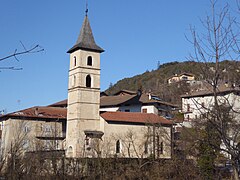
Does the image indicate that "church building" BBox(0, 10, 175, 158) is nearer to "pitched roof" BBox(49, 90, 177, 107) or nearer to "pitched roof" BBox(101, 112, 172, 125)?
"pitched roof" BBox(101, 112, 172, 125)

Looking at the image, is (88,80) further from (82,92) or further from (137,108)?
(137,108)

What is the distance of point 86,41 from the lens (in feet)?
157

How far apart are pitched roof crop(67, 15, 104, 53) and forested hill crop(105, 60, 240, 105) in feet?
44.7

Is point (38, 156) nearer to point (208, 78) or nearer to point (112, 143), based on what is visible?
point (208, 78)

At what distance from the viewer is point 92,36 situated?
160ft

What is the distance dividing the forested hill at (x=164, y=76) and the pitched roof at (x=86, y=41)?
1362 centimetres

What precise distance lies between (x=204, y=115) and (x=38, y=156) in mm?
14670

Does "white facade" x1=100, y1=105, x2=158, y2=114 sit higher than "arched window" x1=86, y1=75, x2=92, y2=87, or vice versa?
"arched window" x1=86, y1=75, x2=92, y2=87

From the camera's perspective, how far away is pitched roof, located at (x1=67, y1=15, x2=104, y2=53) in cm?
4675

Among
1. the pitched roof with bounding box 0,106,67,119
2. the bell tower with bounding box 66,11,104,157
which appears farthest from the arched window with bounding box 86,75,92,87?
the pitched roof with bounding box 0,106,67,119

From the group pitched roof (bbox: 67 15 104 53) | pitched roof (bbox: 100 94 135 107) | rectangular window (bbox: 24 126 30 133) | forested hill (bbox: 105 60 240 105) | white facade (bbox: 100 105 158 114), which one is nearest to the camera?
forested hill (bbox: 105 60 240 105)

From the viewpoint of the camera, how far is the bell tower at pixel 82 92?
4362 centimetres

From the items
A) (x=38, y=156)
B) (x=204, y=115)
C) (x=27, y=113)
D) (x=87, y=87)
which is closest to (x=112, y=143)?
(x=87, y=87)

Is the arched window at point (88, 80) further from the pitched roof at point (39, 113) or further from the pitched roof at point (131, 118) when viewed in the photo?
the pitched roof at point (39, 113)
